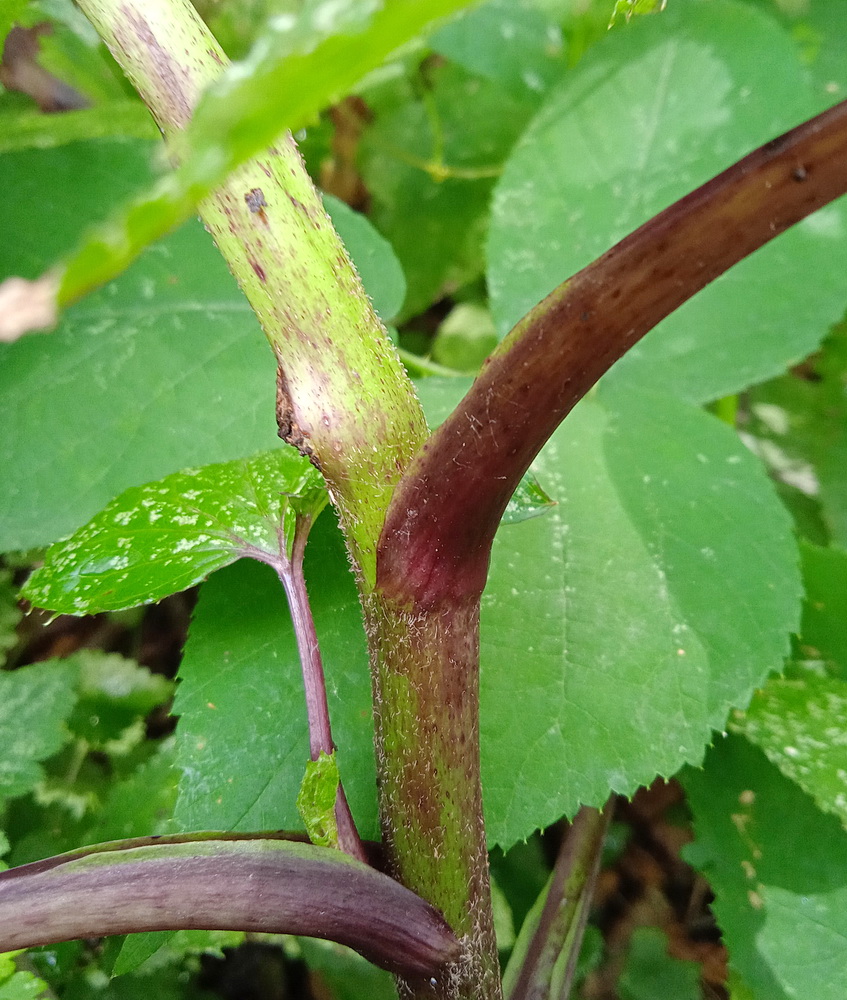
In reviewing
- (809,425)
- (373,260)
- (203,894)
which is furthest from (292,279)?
(809,425)

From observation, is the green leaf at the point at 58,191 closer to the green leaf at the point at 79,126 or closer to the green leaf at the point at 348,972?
the green leaf at the point at 79,126

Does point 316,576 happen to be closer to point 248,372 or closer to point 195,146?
point 248,372

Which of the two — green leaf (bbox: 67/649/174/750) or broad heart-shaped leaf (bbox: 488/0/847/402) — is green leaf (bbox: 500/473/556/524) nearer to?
broad heart-shaped leaf (bbox: 488/0/847/402)

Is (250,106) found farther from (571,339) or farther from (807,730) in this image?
(807,730)

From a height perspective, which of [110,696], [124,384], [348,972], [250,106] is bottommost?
[348,972]

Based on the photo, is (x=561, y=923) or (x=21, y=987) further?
(x=561, y=923)
